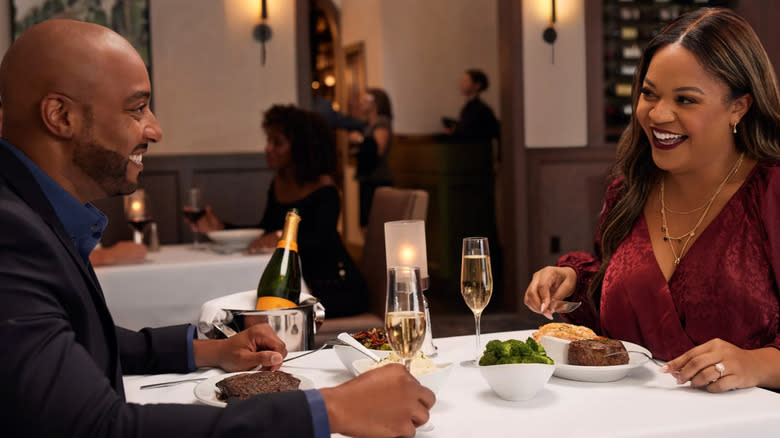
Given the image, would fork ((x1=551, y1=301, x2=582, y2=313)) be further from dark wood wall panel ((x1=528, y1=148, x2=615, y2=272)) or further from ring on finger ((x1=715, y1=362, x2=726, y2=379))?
dark wood wall panel ((x1=528, y1=148, x2=615, y2=272))

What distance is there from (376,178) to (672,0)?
10.3 feet

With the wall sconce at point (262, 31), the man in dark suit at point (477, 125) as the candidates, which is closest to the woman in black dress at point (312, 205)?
the wall sconce at point (262, 31)

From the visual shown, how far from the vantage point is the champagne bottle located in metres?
2.03

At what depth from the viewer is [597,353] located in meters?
1.46

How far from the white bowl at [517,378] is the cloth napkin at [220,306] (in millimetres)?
498

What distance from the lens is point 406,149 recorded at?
8031mm

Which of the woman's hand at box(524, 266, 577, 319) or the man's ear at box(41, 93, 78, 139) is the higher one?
the man's ear at box(41, 93, 78, 139)

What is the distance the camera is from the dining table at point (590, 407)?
3.94 feet

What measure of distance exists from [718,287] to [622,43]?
430 cm

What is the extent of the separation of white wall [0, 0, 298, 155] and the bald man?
3983 mm

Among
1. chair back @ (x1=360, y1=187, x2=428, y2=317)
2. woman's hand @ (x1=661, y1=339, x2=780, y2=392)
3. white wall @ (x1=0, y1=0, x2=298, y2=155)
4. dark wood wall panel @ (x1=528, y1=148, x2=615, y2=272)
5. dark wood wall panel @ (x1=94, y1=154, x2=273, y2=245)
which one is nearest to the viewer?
woman's hand @ (x1=661, y1=339, x2=780, y2=392)

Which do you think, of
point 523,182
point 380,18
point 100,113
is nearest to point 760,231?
point 100,113

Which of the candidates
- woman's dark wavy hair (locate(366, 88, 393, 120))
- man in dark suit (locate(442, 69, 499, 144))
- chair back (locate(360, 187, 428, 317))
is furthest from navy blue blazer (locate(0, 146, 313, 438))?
woman's dark wavy hair (locate(366, 88, 393, 120))

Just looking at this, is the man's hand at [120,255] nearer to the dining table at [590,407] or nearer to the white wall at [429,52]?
the dining table at [590,407]
